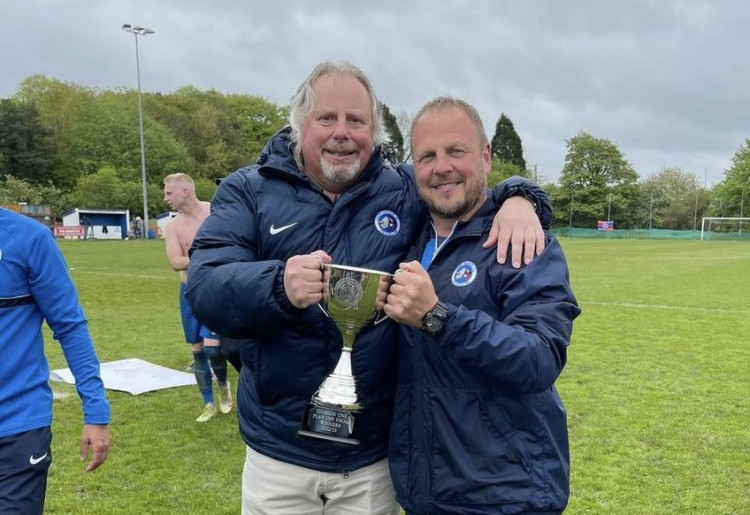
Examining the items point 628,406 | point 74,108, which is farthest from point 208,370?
point 74,108

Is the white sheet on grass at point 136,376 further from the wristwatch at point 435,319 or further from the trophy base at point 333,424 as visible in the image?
the wristwatch at point 435,319

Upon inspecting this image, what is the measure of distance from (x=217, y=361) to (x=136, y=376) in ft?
6.21

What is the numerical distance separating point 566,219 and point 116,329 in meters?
75.3

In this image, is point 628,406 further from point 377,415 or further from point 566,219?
point 566,219

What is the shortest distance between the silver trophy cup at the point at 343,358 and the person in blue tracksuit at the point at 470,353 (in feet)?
0.30

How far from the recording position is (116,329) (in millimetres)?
10312

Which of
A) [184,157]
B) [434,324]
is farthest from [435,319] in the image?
[184,157]

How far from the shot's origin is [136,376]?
7.38 meters

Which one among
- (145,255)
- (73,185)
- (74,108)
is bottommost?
(145,255)

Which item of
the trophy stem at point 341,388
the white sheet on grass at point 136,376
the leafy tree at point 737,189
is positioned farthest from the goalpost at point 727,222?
the trophy stem at point 341,388

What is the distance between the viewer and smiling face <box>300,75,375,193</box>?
2.17 meters

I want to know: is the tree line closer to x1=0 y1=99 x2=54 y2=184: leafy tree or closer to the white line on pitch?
x1=0 y1=99 x2=54 y2=184: leafy tree

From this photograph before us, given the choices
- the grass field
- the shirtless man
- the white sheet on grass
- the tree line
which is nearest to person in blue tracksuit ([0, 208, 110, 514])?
the grass field

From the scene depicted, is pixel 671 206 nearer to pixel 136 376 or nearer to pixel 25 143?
pixel 25 143
